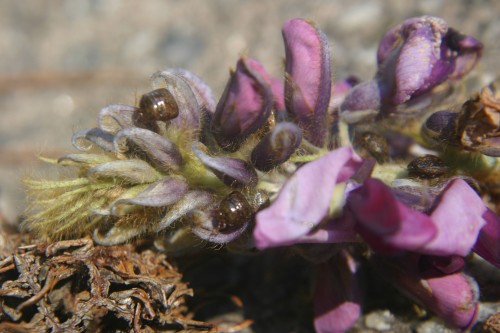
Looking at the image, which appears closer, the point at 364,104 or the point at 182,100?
the point at 182,100

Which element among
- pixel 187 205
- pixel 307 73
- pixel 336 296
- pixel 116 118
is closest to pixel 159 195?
pixel 187 205

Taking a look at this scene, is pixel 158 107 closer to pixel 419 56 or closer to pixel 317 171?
pixel 317 171

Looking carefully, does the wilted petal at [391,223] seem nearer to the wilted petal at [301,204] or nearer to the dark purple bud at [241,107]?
the wilted petal at [301,204]

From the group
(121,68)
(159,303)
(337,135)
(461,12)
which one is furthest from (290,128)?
(121,68)

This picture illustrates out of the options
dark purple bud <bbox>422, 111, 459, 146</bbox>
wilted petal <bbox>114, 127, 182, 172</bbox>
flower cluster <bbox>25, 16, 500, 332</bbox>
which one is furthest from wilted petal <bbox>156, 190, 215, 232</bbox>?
dark purple bud <bbox>422, 111, 459, 146</bbox>

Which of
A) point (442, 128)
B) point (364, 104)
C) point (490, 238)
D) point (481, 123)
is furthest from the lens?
point (364, 104)

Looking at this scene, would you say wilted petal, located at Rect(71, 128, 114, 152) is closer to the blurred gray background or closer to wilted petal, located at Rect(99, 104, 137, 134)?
wilted petal, located at Rect(99, 104, 137, 134)
